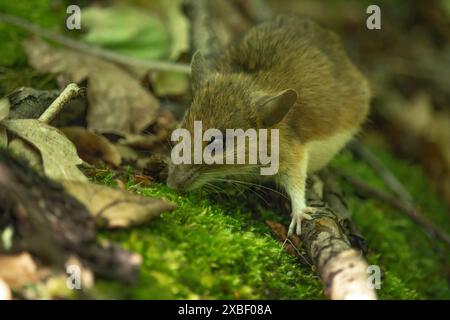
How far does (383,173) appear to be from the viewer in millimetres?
6508

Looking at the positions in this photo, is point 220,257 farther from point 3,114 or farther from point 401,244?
point 401,244

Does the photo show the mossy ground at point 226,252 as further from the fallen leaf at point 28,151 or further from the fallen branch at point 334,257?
the fallen leaf at point 28,151

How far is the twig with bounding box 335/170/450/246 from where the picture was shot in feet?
18.4

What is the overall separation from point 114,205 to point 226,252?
0.66 meters

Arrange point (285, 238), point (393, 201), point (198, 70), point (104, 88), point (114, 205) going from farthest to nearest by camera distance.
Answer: point (393, 201) < point (104, 88) < point (198, 70) < point (285, 238) < point (114, 205)

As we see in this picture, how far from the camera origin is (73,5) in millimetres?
6285

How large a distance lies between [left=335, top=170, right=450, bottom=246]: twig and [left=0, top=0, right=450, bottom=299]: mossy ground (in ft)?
0.46

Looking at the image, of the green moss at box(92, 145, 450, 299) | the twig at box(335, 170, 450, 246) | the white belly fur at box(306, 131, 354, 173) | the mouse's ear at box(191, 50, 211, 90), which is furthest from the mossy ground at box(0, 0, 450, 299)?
the mouse's ear at box(191, 50, 211, 90)

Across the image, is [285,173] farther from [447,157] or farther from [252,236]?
[447,157]

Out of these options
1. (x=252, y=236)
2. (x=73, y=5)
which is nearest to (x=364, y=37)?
(x=73, y=5)

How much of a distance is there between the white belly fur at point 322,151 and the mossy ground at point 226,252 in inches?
20.2

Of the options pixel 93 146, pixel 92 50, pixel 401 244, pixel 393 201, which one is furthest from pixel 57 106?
pixel 393 201

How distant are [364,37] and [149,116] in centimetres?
562

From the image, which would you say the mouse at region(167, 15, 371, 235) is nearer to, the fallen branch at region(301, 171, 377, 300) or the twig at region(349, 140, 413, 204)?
the fallen branch at region(301, 171, 377, 300)
